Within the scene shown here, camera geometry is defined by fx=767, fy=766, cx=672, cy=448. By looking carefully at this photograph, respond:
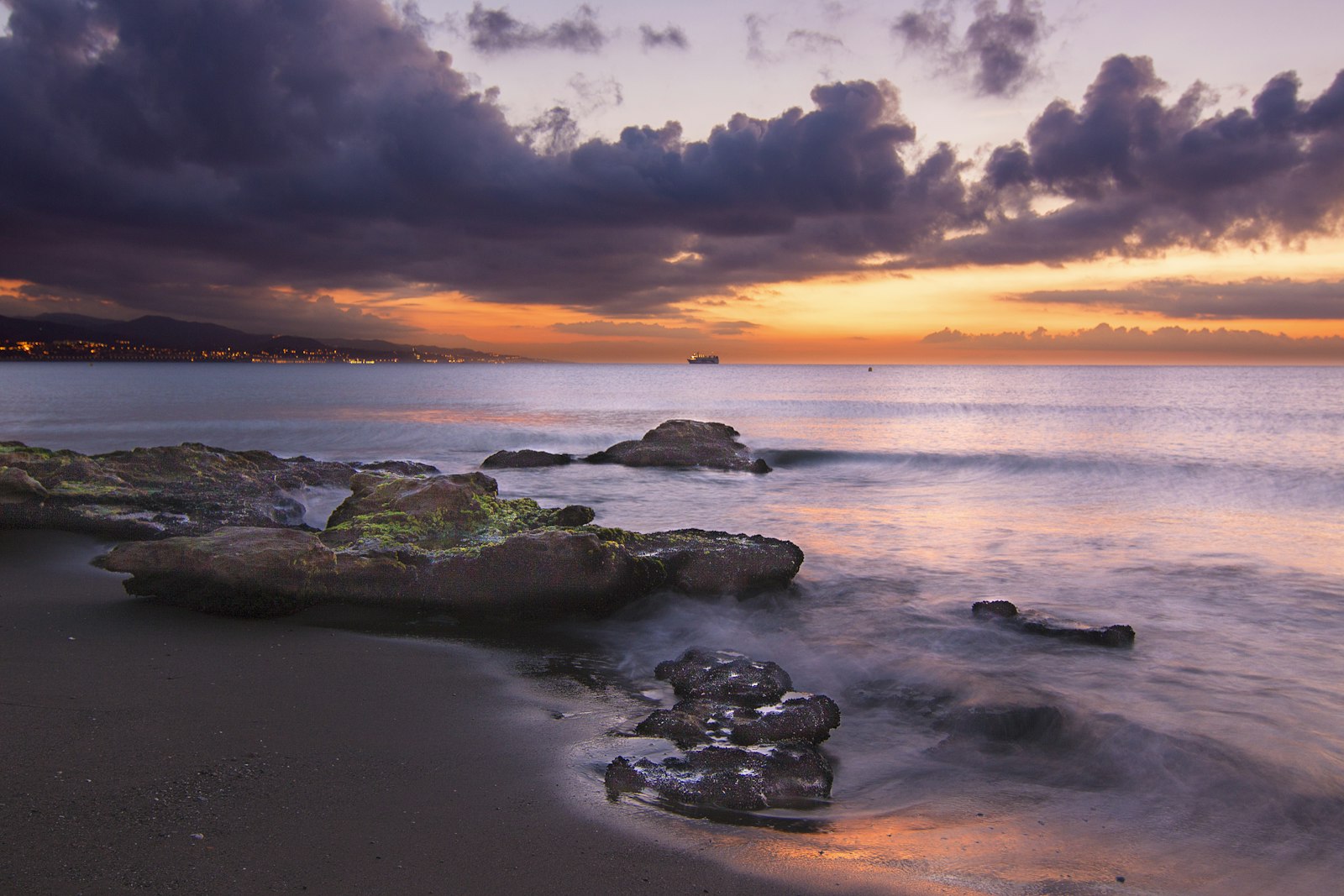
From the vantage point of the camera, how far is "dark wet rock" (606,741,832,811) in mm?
4398

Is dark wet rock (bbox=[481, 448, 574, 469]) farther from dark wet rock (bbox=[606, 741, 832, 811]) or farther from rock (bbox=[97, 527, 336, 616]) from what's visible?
dark wet rock (bbox=[606, 741, 832, 811])

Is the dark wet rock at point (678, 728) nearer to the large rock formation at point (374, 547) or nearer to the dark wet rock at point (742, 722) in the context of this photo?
the dark wet rock at point (742, 722)

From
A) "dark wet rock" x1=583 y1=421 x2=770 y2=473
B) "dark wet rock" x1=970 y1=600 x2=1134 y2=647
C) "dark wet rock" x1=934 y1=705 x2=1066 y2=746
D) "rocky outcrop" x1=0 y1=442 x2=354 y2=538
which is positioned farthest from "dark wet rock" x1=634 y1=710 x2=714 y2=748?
"dark wet rock" x1=583 y1=421 x2=770 y2=473

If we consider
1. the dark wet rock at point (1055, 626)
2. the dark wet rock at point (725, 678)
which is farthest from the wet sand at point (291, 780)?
the dark wet rock at point (1055, 626)

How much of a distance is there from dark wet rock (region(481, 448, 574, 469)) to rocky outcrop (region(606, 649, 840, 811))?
53.1 feet

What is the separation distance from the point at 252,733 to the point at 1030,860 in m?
4.63

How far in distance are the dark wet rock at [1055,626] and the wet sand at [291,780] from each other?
5.64 metres

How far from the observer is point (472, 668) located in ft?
21.8

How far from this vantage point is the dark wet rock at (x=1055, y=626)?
8227mm

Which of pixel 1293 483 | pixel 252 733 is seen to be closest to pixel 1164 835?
pixel 252 733

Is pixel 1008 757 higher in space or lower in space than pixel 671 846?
lower

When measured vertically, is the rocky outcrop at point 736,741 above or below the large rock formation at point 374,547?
below

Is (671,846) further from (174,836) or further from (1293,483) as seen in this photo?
(1293,483)

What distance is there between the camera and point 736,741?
5051 mm
